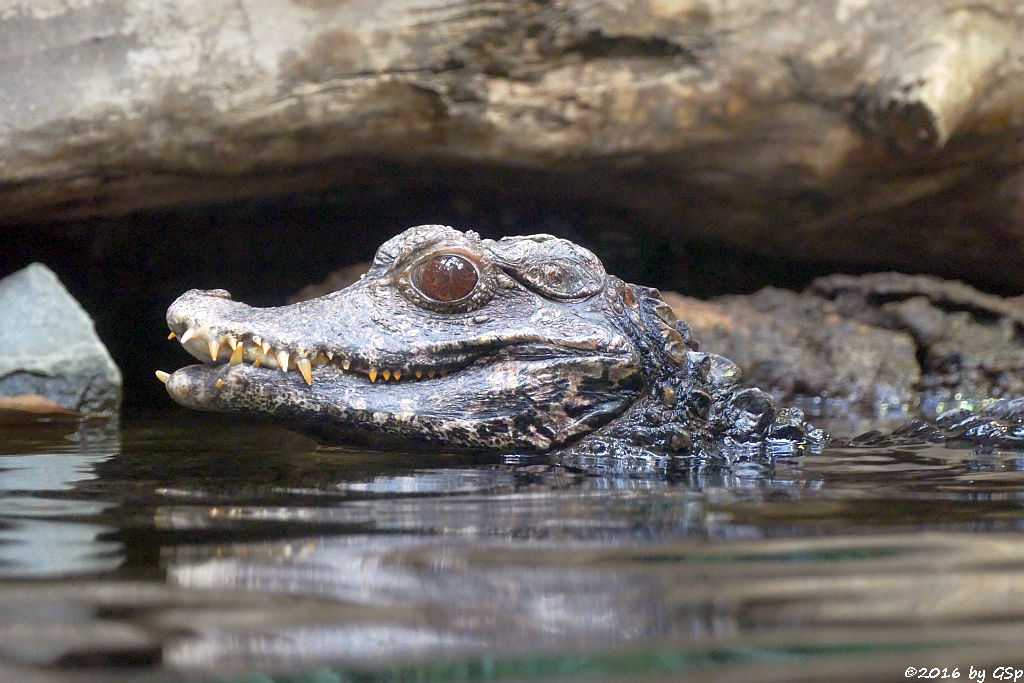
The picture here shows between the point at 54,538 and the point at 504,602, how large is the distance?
93cm

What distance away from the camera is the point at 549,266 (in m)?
3.33

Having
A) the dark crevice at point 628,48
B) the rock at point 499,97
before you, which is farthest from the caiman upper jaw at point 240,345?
the dark crevice at point 628,48

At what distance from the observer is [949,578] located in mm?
1518

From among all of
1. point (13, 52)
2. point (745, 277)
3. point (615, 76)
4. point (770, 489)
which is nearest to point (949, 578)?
point (770, 489)

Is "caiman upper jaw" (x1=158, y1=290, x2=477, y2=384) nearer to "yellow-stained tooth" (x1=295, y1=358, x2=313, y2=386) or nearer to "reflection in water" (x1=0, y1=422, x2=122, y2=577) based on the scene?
"yellow-stained tooth" (x1=295, y1=358, x2=313, y2=386)

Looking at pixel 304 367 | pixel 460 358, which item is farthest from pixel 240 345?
pixel 460 358

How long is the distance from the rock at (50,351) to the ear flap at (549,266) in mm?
2518

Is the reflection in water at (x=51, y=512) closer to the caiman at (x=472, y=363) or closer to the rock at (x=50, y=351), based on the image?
the caiman at (x=472, y=363)

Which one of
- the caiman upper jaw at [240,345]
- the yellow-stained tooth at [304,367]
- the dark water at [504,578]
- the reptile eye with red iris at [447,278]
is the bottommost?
the dark water at [504,578]

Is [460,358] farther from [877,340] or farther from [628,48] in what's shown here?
[877,340]

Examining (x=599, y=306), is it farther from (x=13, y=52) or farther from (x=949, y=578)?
(x=13, y=52)

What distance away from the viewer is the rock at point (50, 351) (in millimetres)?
4715

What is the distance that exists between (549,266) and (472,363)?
442 mm

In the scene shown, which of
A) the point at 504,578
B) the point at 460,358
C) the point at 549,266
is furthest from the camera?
the point at 549,266
